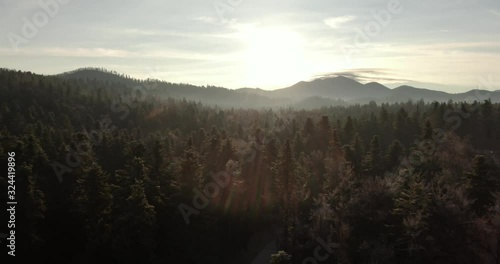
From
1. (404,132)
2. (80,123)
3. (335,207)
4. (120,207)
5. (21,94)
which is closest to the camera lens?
(120,207)

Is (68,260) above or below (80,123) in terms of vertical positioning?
below

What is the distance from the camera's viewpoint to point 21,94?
452 feet

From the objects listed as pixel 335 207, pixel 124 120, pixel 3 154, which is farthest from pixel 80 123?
pixel 335 207

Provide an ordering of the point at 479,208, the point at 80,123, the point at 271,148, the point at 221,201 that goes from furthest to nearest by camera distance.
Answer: the point at 80,123 → the point at 271,148 → the point at 221,201 → the point at 479,208

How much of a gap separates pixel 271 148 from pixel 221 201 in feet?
46.6

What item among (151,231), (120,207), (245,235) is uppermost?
(120,207)

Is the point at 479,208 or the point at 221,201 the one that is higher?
the point at 479,208

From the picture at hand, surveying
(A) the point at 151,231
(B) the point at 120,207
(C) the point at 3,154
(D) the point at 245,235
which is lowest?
(D) the point at 245,235

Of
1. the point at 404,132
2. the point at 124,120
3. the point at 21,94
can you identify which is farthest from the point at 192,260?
the point at 21,94

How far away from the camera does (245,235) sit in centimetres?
5625

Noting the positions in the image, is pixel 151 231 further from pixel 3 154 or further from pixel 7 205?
pixel 3 154

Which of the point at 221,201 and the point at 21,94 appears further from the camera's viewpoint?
the point at 21,94

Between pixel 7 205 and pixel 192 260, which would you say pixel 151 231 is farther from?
pixel 7 205

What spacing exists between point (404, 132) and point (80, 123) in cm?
9749
